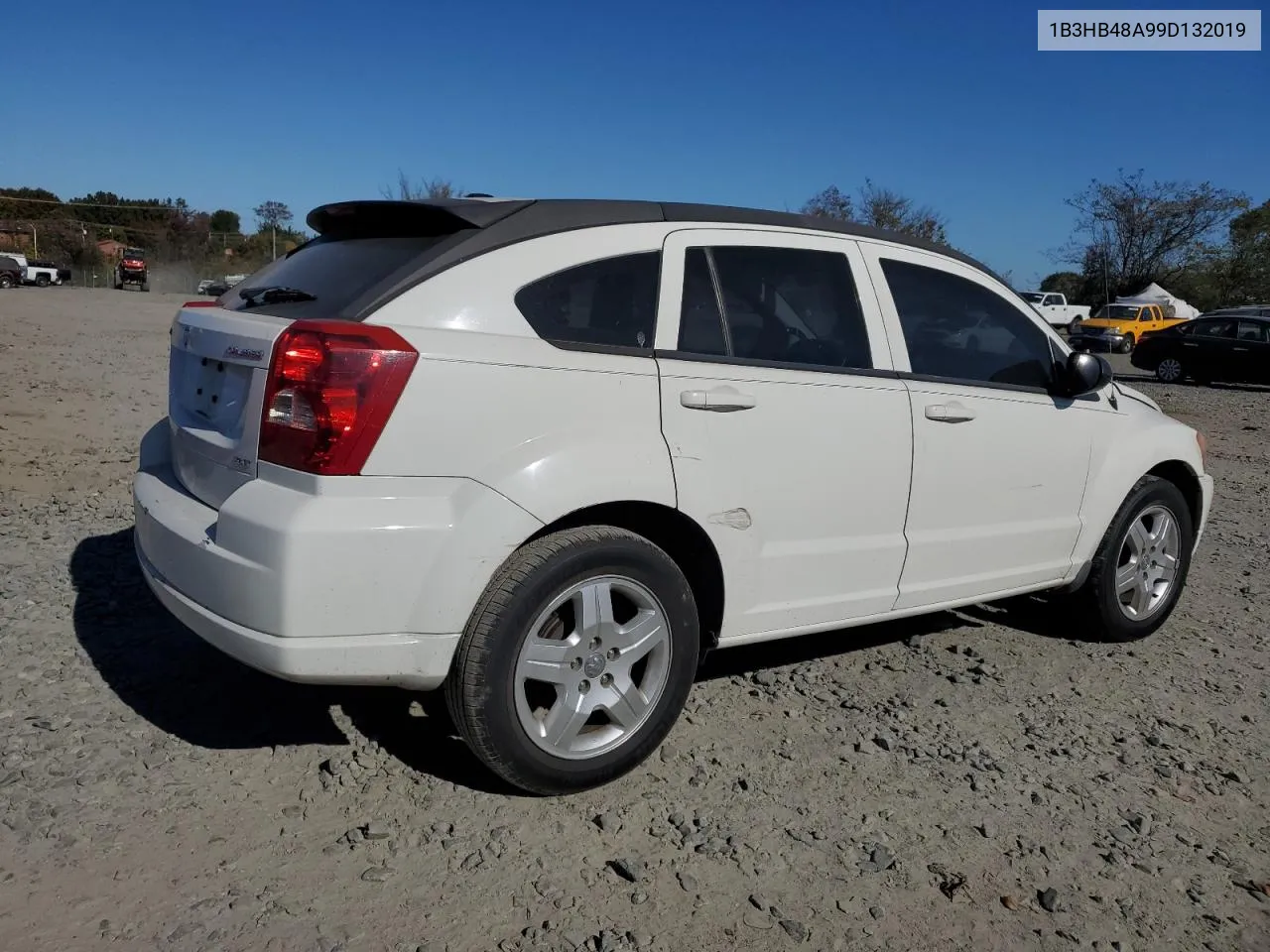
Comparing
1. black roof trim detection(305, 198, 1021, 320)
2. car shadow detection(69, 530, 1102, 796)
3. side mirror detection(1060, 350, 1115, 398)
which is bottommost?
car shadow detection(69, 530, 1102, 796)

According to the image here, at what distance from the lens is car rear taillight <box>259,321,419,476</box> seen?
265cm

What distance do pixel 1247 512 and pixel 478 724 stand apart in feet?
24.6

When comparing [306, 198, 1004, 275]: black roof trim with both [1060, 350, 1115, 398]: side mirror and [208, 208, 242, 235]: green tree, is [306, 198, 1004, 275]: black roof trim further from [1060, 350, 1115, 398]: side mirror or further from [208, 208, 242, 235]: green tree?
[208, 208, 242, 235]: green tree

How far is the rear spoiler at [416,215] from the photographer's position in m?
3.11

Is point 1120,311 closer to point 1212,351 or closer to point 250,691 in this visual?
point 1212,351

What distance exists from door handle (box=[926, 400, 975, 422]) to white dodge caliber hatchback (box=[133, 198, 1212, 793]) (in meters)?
0.01

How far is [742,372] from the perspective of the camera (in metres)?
3.33

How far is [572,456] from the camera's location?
291 centimetres

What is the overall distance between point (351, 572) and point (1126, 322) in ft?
119

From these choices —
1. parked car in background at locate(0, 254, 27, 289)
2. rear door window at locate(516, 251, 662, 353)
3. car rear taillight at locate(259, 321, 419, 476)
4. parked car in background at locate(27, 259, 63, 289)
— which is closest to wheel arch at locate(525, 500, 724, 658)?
rear door window at locate(516, 251, 662, 353)

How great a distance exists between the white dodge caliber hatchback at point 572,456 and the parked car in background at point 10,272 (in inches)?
2140

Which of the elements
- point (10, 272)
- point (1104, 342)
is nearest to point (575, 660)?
point (1104, 342)

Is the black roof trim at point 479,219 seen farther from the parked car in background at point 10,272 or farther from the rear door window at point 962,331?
the parked car in background at point 10,272

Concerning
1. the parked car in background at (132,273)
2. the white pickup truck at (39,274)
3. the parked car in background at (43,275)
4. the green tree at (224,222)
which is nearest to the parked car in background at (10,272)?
the white pickup truck at (39,274)
